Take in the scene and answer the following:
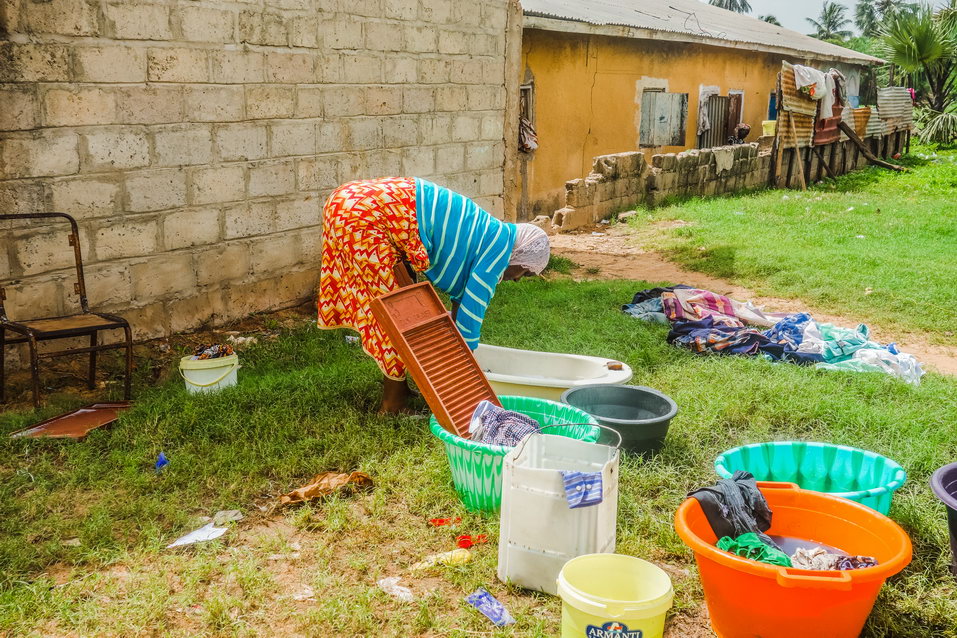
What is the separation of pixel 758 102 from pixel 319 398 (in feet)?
54.0

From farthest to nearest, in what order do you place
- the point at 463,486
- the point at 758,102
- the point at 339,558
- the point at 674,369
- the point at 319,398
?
the point at 758,102
the point at 674,369
the point at 319,398
the point at 463,486
the point at 339,558

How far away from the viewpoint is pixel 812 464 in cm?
367

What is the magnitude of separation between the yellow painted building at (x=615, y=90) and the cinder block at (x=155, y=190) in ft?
21.1

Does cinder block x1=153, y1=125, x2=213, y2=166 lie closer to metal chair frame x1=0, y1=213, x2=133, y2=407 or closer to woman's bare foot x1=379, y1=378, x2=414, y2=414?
metal chair frame x1=0, y1=213, x2=133, y2=407

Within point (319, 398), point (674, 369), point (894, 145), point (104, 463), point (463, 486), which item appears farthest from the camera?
point (894, 145)

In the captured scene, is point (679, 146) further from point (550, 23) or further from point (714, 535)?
point (714, 535)

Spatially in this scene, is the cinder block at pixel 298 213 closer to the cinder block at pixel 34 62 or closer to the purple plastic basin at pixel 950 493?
the cinder block at pixel 34 62

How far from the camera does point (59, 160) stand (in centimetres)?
500

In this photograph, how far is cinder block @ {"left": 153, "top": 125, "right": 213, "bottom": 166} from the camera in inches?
217

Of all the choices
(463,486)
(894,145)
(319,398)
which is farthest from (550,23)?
(894,145)

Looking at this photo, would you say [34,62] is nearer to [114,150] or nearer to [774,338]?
[114,150]

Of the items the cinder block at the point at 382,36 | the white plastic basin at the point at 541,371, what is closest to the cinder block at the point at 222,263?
the cinder block at the point at 382,36

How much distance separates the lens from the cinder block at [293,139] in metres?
6.25

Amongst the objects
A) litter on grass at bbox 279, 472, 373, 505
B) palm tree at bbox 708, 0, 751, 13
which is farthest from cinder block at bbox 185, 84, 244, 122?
palm tree at bbox 708, 0, 751, 13
